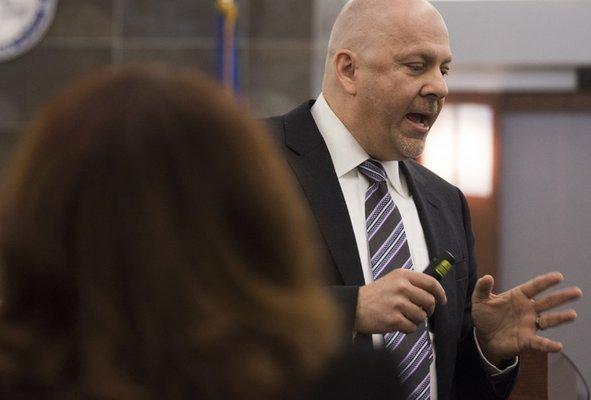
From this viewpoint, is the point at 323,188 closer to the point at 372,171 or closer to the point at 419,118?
the point at 372,171

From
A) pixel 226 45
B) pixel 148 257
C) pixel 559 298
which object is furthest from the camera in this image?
pixel 226 45

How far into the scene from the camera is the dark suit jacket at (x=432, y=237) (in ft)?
8.00

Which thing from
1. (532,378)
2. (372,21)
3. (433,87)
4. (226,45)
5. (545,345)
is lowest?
(532,378)

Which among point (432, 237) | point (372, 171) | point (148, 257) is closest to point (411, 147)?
point (372, 171)

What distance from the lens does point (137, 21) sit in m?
6.72

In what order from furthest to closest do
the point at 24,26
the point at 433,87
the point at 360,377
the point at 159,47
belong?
the point at 24,26, the point at 159,47, the point at 433,87, the point at 360,377

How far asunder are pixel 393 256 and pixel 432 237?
13cm

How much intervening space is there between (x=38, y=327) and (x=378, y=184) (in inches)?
69.0

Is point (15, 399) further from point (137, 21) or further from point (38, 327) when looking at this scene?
point (137, 21)

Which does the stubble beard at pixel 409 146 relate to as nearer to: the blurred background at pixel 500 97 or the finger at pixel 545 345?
the finger at pixel 545 345

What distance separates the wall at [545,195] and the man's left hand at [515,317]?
3.92 meters

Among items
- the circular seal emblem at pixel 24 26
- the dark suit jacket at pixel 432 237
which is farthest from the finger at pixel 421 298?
the circular seal emblem at pixel 24 26

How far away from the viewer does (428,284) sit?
2.08 m

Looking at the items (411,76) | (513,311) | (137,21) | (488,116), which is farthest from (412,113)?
(137,21)
